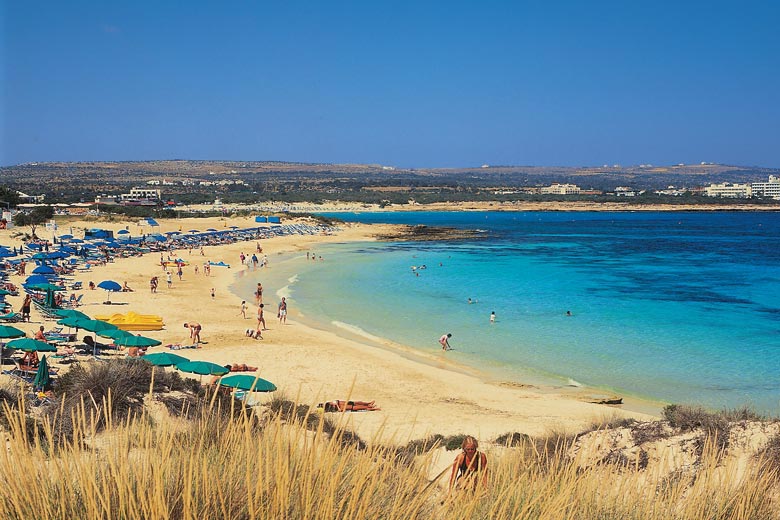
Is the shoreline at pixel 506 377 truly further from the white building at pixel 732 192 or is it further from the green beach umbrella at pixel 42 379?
the white building at pixel 732 192

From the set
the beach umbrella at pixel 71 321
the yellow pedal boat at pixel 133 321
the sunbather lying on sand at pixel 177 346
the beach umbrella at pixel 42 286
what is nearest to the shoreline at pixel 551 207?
the beach umbrella at pixel 42 286

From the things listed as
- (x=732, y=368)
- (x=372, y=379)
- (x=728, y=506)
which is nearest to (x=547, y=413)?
(x=372, y=379)

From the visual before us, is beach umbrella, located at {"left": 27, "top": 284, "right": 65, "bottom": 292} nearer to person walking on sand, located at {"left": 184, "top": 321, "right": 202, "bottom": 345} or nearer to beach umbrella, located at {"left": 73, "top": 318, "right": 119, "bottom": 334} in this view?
person walking on sand, located at {"left": 184, "top": 321, "right": 202, "bottom": 345}

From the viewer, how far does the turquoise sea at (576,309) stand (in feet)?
58.1

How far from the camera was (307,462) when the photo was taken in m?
2.61

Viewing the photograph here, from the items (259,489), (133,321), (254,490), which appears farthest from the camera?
(133,321)

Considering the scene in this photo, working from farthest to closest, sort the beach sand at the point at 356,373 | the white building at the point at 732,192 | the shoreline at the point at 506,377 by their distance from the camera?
the white building at the point at 732,192 → the shoreline at the point at 506,377 → the beach sand at the point at 356,373

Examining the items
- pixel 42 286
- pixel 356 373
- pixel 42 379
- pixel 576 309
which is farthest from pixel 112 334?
pixel 576 309

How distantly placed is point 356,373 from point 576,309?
71.1 feet

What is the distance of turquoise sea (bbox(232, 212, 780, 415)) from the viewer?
17.7 meters

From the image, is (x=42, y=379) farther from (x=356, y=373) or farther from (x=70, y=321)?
(x=356, y=373)

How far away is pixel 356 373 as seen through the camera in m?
7.19

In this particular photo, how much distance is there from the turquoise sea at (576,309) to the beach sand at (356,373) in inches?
60.5

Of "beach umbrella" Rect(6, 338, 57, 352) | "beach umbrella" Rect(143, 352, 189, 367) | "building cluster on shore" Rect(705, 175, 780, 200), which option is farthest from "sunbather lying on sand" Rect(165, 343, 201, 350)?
"building cluster on shore" Rect(705, 175, 780, 200)
